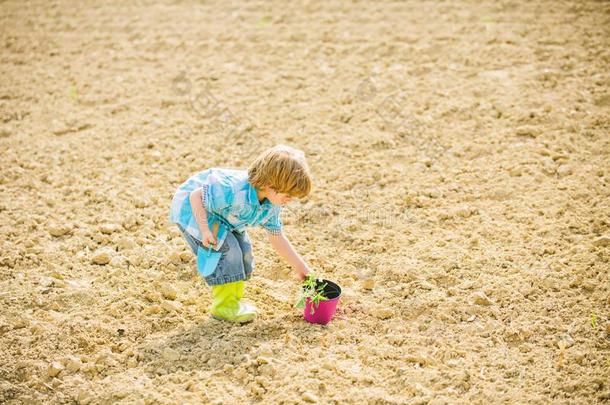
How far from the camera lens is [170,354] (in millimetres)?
2709

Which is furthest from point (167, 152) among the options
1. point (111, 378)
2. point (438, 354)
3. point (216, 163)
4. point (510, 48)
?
point (510, 48)

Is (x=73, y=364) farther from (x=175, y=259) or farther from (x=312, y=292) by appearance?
(x=312, y=292)

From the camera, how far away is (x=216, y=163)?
425cm

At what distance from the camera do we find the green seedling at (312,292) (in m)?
2.80

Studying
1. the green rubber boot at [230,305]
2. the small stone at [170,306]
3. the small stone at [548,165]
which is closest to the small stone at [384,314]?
the green rubber boot at [230,305]

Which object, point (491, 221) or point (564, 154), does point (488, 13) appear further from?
point (491, 221)

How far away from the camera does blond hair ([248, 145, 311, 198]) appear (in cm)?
258

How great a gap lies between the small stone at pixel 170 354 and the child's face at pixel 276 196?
2.68ft

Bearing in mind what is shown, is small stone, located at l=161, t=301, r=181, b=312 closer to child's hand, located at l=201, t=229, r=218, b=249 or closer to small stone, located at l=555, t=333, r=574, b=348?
child's hand, located at l=201, t=229, r=218, b=249

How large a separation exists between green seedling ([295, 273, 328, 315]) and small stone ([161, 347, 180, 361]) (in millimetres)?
603

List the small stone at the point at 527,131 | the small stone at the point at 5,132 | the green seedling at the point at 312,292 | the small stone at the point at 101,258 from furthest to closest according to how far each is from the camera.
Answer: the small stone at the point at 5,132 → the small stone at the point at 527,131 → the small stone at the point at 101,258 → the green seedling at the point at 312,292

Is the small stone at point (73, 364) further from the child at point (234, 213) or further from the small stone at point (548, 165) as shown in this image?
the small stone at point (548, 165)

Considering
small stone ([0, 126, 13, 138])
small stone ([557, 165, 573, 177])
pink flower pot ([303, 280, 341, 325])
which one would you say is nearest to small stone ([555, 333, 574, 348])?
pink flower pot ([303, 280, 341, 325])

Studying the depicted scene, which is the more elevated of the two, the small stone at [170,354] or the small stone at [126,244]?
the small stone at [126,244]
